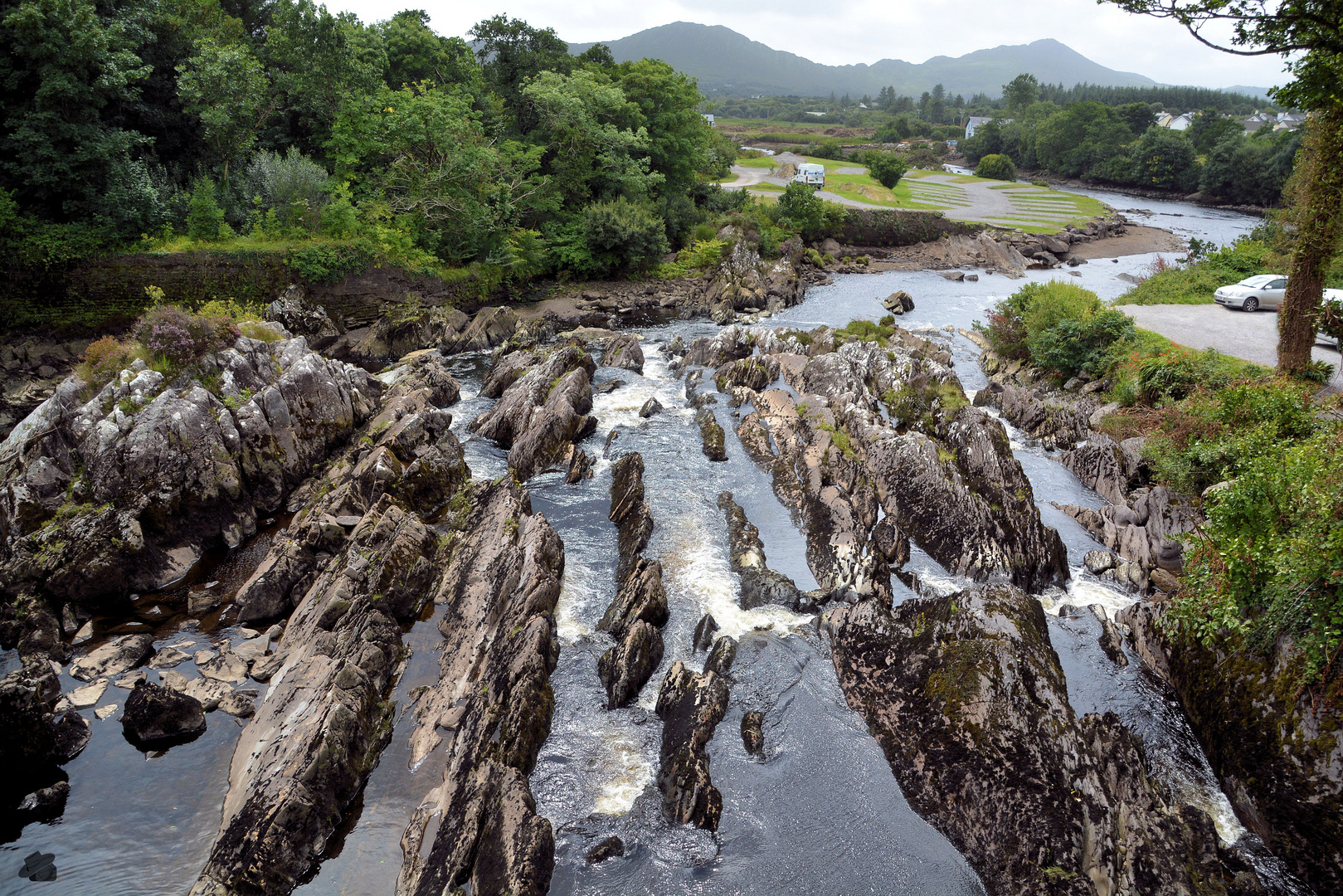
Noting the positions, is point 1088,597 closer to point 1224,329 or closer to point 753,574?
point 753,574

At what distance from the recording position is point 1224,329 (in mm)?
33438

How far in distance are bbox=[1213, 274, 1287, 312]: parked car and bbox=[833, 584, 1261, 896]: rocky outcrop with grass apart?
32.7 m

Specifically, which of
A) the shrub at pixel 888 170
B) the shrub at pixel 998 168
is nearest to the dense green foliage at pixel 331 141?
the shrub at pixel 888 170

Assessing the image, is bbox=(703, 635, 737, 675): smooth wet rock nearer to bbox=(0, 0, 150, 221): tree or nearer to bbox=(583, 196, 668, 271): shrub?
bbox=(583, 196, 668, 271): shrub

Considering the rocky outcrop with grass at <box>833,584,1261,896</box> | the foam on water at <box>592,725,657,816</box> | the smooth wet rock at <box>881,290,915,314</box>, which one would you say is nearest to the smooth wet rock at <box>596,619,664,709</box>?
the foam on water at <box>592,725,657,816</box>

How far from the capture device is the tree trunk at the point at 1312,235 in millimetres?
22609

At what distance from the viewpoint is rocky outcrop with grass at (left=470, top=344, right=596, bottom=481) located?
91.7ft

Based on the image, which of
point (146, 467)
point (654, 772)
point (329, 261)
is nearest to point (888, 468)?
point (654, 772)

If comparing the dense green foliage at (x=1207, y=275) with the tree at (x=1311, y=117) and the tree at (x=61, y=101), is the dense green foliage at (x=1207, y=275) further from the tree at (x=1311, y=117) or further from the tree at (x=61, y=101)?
the tree at (x=61, y=101)

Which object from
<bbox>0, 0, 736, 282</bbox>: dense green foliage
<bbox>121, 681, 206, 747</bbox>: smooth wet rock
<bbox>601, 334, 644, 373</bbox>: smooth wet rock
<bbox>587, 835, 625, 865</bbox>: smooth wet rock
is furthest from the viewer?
<bbox>601, 334, 644, 373</bbox>: smooth wet rock

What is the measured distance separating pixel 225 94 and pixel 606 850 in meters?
50.7

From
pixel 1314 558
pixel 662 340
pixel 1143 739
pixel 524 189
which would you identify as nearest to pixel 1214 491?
pixel 1314 558

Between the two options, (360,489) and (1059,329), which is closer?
(360,489)

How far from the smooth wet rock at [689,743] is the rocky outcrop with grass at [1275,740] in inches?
420
